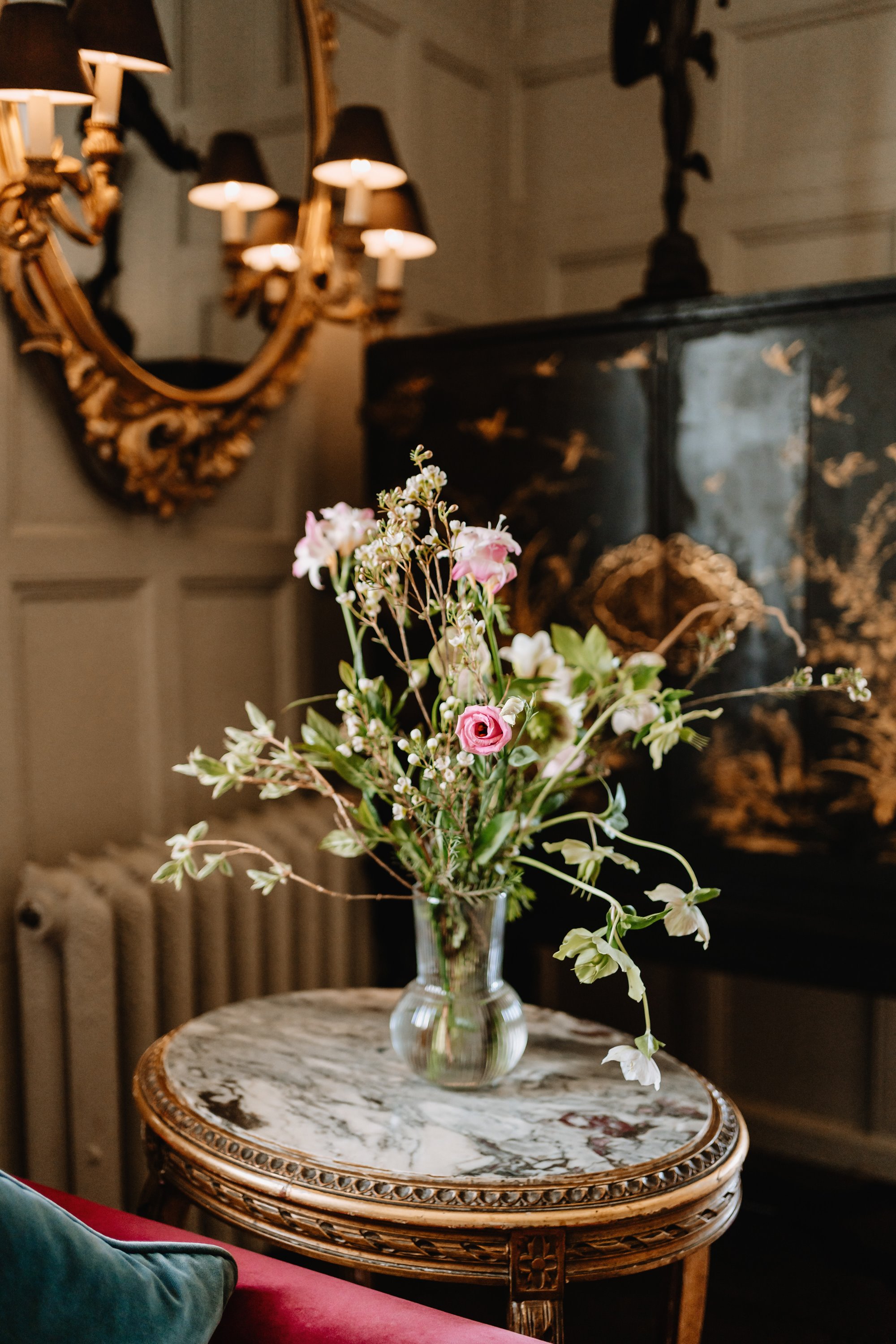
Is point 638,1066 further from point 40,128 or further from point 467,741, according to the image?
point 40,128

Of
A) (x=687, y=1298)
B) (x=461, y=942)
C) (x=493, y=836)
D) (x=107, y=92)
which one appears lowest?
(x=687, y=1298)

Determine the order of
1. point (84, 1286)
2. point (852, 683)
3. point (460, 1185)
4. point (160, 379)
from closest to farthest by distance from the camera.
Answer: point (84, 1286)
point (460, 1185)
point (852, 683)
point (160, 379)

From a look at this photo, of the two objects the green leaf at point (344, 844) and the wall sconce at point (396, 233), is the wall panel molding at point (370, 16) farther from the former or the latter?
the green leaf at point (344, 844)

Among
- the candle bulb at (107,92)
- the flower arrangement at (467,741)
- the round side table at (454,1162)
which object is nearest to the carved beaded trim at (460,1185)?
the round side table at (454,1162)

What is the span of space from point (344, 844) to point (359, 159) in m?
1.32

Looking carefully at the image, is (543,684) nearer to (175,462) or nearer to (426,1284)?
(175,462)

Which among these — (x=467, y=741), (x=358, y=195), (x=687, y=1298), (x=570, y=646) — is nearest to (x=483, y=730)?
(x=467, y=741)

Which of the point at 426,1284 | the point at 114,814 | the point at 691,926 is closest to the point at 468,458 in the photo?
the point at 114,814

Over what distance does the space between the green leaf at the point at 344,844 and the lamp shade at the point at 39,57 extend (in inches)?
41.1

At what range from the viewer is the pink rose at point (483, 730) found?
1.09m

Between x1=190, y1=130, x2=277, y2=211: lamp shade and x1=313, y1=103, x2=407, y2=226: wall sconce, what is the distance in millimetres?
116

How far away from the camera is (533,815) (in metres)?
1.38

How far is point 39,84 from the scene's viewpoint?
5.05 ft

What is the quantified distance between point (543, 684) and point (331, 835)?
318mm
